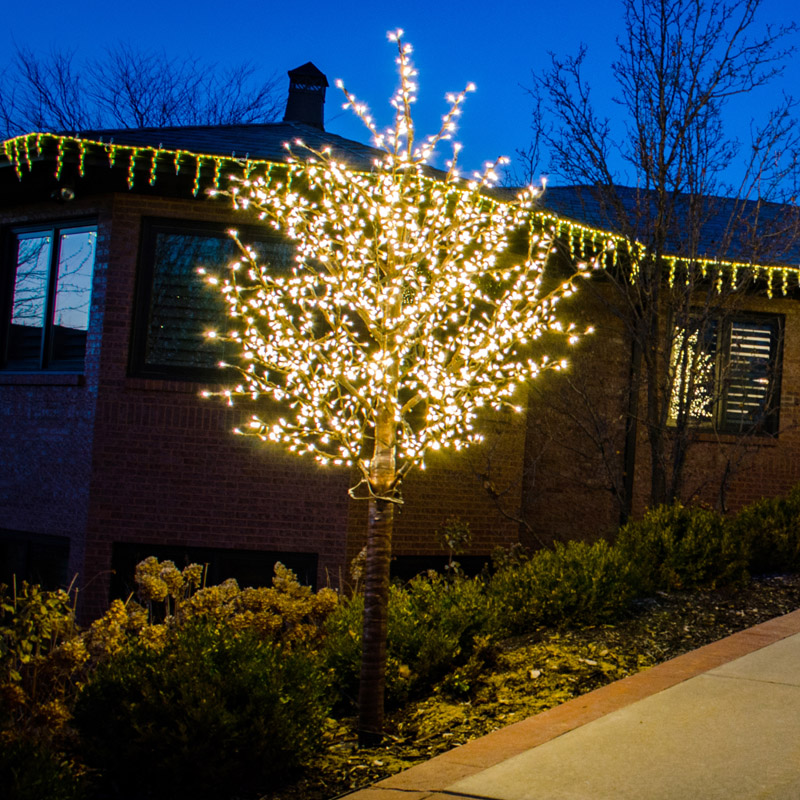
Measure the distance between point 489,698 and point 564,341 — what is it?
21.1 feet

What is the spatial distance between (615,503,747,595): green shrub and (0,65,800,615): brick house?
2928mm

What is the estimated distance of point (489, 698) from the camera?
17.4 feet

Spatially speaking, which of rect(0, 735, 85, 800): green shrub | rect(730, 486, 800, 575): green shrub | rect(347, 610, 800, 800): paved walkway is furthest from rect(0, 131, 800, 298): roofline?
rect(0, 735, 85, 800): green shrub

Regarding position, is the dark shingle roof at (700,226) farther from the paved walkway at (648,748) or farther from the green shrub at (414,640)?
the paved walkway at (648,748)

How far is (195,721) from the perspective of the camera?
13.6 feet

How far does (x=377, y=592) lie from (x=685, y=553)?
10.5 ft

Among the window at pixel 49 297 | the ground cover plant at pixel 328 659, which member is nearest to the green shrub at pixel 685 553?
the ground cover plant at pixel 328 659

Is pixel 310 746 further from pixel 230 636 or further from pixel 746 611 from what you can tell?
pixel 746 611

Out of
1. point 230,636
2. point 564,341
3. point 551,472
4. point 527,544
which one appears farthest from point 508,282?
point 230,636

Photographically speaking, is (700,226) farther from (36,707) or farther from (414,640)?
(36,707)

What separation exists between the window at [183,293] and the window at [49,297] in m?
0.73

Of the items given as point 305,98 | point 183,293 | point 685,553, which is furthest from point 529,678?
point 305,98

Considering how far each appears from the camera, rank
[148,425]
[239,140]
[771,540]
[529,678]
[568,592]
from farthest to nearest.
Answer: [239,140], [148,425], [771,540], [568,592], [529,678]

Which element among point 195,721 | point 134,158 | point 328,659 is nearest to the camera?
point 195,721
